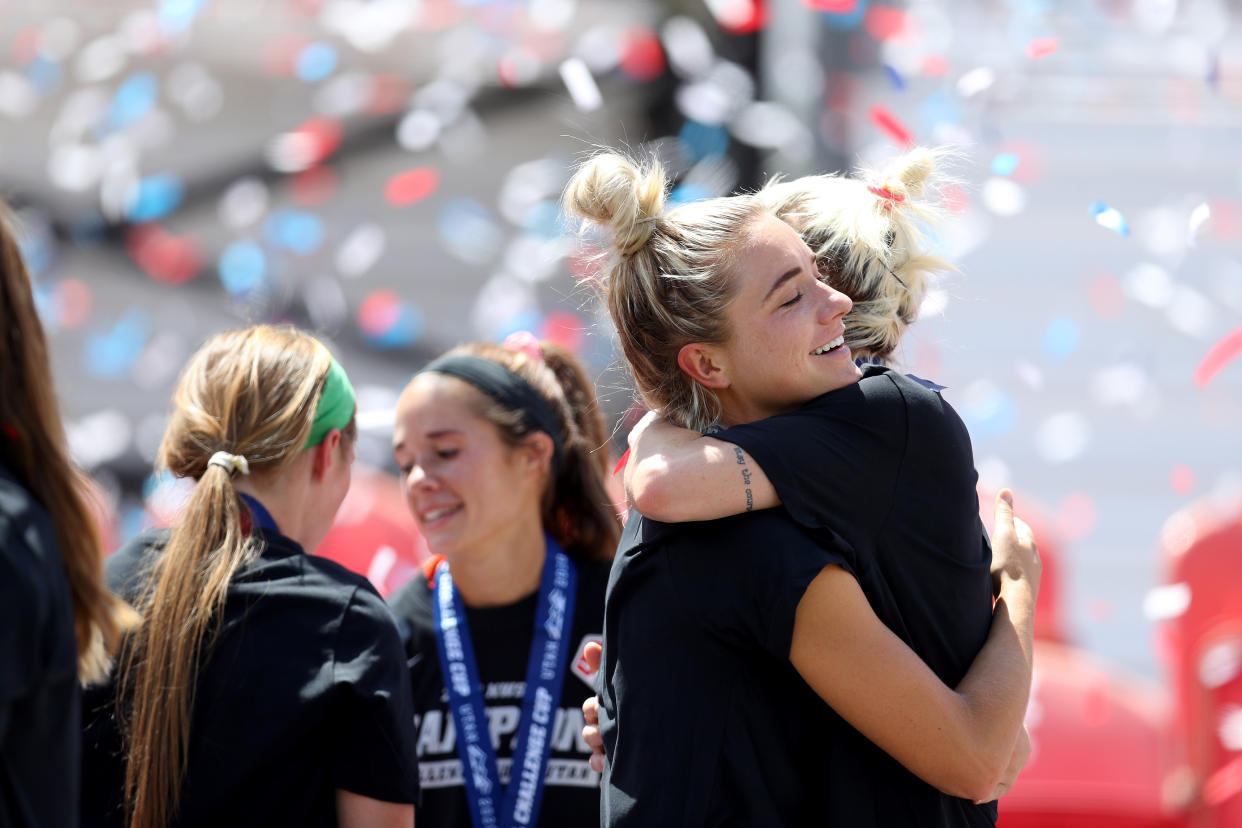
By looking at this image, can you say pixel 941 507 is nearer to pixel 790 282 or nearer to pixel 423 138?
pixel 790 282

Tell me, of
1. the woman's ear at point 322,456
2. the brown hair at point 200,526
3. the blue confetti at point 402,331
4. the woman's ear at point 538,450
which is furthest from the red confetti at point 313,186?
the woman's ear at point 322,456

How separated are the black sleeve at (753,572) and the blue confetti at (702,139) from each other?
4.11 metres

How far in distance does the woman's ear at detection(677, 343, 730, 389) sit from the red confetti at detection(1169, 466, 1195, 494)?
4.20 meters

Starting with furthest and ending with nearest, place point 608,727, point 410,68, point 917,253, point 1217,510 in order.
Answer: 1. point 410,68
2. point 1217,510
3. point 917,253
4. point 608,727

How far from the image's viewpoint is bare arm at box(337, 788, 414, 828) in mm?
1744

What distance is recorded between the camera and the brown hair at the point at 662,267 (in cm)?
147

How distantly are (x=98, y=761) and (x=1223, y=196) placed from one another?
17.6 feet

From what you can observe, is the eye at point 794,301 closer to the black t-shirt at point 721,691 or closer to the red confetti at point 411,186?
the black t-shirt at point 721,691

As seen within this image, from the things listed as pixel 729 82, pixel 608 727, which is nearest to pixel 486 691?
pixel 608 727

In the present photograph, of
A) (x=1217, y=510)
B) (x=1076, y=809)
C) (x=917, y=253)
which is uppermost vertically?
(x=917, y=253)

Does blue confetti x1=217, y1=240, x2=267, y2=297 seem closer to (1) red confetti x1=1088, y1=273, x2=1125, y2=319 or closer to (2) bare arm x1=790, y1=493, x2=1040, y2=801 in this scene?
(1) red confetti x1=1088, y1=273, x2=1125, y2=319

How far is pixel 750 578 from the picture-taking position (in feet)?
4.43

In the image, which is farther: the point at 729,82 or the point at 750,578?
the point at 729,82

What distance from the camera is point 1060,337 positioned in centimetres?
558
